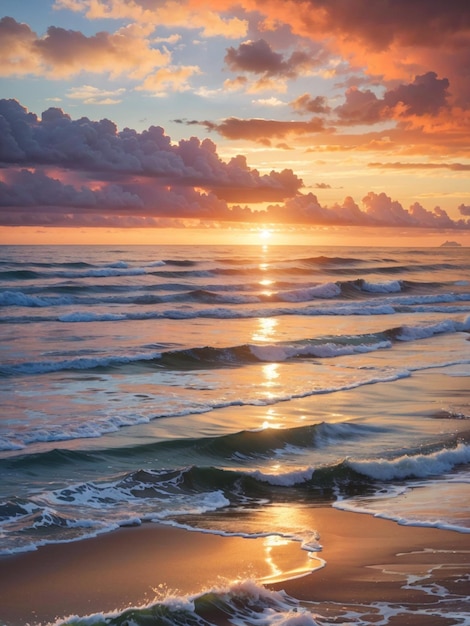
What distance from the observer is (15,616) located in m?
6.04

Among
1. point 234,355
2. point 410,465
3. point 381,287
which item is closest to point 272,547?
point 410,465

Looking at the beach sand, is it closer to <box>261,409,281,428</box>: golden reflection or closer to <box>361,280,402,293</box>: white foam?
<box>261,409,281,428</box>: golden reflection

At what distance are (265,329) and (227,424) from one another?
1683 centimetres

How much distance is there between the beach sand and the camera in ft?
20.7

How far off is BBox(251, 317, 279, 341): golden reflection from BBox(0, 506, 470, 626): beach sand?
18855 millimetres

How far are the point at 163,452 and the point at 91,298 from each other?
3075 cm

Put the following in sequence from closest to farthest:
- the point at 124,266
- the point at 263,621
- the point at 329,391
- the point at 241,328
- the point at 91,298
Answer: the point at 263,621 < the point at 329,391 < the point at 241,328 < the point at 91,298 < the point at 124,266

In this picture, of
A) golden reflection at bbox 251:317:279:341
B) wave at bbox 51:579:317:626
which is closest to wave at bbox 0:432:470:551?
wave at bbox 51:579:317:626

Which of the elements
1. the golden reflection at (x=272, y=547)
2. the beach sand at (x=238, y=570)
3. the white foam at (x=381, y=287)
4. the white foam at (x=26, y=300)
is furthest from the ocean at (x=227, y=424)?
the white foam at (x=381, y=287)

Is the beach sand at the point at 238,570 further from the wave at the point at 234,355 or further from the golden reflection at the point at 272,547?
the wave at the point at 234,355

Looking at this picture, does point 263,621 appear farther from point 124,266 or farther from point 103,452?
point 124,266

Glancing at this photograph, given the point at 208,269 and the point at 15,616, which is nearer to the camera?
the point at 15,616

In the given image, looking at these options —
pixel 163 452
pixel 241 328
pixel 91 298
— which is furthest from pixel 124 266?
Result: pixel 163 452

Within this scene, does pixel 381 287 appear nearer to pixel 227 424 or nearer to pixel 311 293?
pixel 311 293
